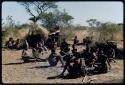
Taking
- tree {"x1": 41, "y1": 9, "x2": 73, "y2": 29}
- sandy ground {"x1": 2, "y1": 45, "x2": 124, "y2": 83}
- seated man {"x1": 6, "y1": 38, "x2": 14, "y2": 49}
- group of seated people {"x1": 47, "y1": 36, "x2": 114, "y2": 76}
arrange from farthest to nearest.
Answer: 1. tree {"x1": 41, "y1": 9, "x2": 73, "y2": 29}
2. seated man {"x1": 6, "y1": 38, "x2": 14, "y2": 49}
3. group of seated people {"x1": 47, "y1": 36, "x2": 114, "y2": 76}
4. sandy ground {"x1": 2, "y1": 45, "x2": 124, "y2": 83}

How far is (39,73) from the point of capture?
13.3m

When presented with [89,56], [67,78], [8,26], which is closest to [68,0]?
[67,78]

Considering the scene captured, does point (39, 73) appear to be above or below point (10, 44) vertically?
above

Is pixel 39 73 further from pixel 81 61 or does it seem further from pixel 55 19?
pixel 55 19

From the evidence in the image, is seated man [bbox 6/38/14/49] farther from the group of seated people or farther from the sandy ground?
the group of seated people

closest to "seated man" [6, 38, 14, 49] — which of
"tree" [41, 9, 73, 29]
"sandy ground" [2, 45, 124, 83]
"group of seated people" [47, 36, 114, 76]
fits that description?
"tree" [41, 9, 73, 29]

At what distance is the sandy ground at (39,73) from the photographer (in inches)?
451

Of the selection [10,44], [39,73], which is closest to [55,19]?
[10,44]

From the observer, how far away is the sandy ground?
451 inches

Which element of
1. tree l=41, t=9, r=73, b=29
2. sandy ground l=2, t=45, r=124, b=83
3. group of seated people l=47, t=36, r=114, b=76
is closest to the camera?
sandy ground l=2, t=45, r=124, b=83

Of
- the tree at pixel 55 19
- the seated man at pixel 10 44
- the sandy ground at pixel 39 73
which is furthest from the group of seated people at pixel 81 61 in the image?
the tree at pixel 55 19

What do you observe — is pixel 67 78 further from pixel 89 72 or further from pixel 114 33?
pixel 114 33

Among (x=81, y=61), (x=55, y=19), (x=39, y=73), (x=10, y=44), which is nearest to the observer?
(x=81, y=61)

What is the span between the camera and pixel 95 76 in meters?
12.1
